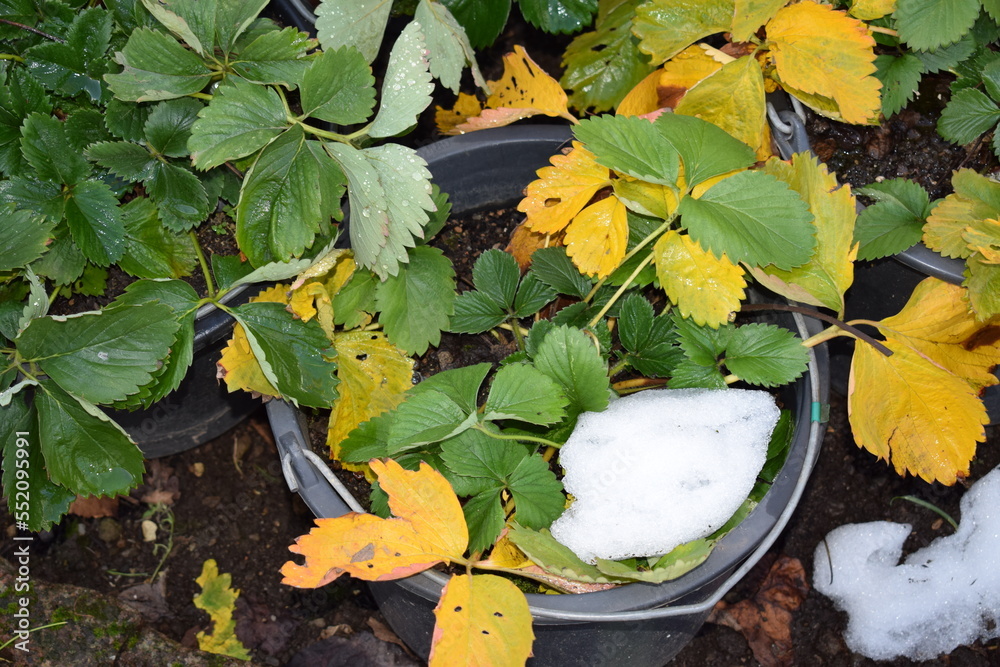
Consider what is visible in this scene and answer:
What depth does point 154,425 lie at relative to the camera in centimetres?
147

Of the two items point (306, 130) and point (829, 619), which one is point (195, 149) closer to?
point (306, 130)

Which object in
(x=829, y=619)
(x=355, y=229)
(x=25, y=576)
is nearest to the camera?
(x=355, y=229)

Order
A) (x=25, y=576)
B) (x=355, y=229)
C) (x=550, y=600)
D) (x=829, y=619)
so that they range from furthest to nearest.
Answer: (x=829, y=619)
(x=25, y=576)
(x=355, y=229)
(x=550, y=600)

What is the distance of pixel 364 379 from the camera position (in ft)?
3.60

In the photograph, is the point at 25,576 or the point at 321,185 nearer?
the point at 321,185

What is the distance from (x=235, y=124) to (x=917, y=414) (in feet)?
2.88

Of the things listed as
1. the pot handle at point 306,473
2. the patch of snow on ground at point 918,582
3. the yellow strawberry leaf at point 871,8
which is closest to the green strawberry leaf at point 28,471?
the pot handle at point 306,473

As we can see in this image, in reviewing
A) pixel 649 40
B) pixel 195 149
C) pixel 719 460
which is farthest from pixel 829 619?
pixel 195 149

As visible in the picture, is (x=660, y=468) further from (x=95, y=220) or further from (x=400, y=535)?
(x=95, y=220)

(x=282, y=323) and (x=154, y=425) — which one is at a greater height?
(x=282, y=323)

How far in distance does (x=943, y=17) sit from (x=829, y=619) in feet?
3.42

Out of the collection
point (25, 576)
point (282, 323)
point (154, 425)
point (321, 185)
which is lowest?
point (25, 576)

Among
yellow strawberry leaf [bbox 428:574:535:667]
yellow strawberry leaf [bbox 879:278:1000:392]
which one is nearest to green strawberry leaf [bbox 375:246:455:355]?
yellow strawberry leaf [bbox 428:574:535:667]

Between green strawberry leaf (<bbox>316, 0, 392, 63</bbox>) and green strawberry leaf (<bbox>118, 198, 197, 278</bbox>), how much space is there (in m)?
0.35
